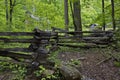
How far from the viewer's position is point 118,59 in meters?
8.80

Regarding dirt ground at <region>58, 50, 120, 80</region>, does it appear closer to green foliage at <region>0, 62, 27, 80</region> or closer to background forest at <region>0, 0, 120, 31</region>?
green foliage at <region>0, 62, 27, 80</region>

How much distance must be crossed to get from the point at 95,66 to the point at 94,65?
89 mm

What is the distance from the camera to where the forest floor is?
7.60 meters

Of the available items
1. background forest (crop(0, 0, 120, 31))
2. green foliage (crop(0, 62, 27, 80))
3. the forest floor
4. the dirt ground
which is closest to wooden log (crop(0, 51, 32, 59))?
green foliage (crop(0, 62, 27, 80))

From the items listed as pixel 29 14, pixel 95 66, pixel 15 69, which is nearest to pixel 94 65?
pixel 95 66

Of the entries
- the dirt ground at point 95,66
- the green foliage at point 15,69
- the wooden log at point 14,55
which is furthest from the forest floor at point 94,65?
the wooden log at point 14,55

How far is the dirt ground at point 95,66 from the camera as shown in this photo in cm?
764

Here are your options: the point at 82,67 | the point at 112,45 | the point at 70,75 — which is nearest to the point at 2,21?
the point at 112,45

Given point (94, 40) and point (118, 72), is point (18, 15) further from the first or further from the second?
point (118, 72)

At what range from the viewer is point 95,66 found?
848cm

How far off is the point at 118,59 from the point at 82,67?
1.75 m

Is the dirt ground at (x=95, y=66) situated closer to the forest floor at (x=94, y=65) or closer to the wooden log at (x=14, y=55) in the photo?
the forest floor at (x=94, y=65)

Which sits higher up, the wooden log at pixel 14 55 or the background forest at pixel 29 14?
the background forest at pixel 29 14

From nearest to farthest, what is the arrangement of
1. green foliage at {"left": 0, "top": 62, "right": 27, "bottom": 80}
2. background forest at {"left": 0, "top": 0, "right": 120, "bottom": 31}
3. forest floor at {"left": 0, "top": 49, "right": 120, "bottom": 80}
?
green foliage at {"left": 0, "top": 62, "right": 27, "bottom": 80}
forest floor at {"left": 0, "top": 49, "right": 120, "bottom": 80}
background forest at {"left": 0, "top": 0, "right": 120, "bottom": 31}
